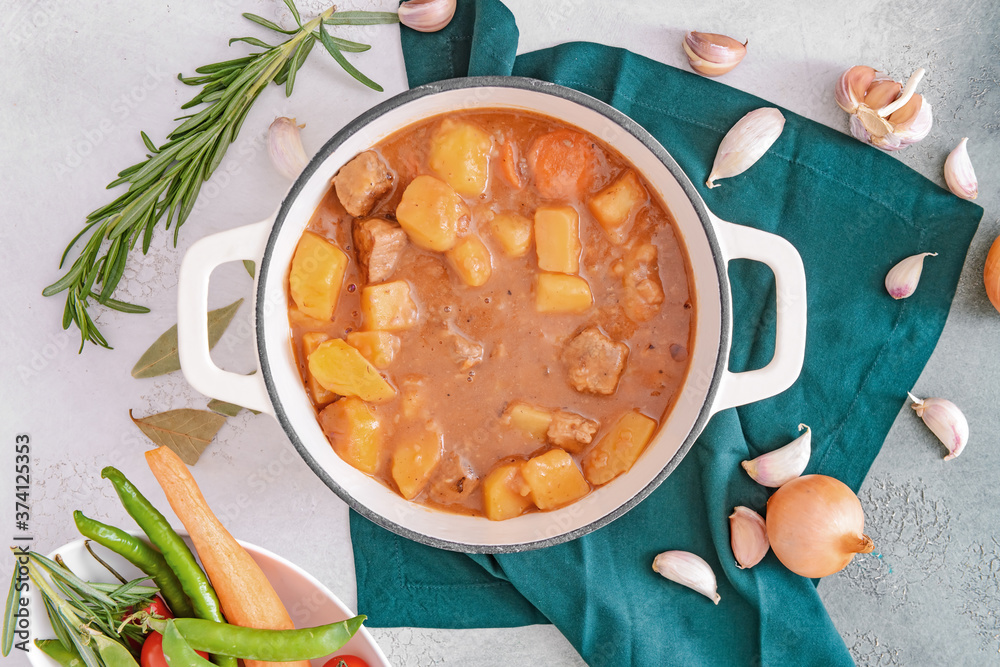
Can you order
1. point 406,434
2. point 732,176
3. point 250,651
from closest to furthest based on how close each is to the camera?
point 250,651, point 406,434, point 732,176

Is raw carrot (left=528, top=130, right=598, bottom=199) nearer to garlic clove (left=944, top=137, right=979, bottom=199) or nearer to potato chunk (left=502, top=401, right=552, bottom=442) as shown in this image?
potato chunk (left=502, top=401, right=552, bottom=442)

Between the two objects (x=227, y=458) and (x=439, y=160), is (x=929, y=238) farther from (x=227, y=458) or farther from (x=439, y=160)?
(x=227, y=458)

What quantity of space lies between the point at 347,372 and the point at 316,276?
1.00 feet

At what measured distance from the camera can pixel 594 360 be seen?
202cm

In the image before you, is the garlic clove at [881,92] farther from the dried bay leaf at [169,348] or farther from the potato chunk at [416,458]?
the dried bay leaf at [169,348]

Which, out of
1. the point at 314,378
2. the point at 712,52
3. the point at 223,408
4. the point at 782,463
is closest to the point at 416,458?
the point at 314,378

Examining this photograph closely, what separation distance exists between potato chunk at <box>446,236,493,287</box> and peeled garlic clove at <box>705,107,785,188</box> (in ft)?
2.64

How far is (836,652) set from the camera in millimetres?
2312

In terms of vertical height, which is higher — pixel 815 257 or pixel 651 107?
pixel 651 107

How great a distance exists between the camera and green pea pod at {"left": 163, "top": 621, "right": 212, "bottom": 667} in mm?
1842

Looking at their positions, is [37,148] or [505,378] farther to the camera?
[37,148]

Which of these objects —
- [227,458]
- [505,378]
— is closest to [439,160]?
[505,378]

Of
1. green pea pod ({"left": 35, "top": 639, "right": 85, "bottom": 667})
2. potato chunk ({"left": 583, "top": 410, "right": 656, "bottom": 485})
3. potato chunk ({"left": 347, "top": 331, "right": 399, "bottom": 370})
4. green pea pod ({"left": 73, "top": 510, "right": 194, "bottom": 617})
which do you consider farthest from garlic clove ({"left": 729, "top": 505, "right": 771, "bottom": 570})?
green pea pod ({"left": 35, "top": 639, "right": 85, "bottom": 667})

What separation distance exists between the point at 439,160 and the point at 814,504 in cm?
161
